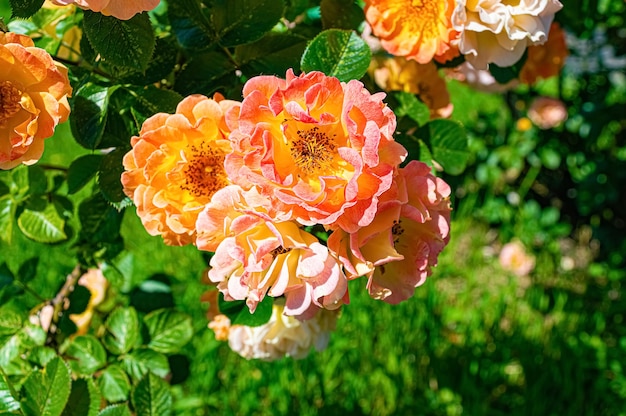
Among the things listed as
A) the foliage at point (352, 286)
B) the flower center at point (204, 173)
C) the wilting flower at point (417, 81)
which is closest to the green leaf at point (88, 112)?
the foliage at point (352, 286)

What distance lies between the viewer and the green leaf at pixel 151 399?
889 mm

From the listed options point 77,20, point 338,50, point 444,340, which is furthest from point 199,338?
point 338,50

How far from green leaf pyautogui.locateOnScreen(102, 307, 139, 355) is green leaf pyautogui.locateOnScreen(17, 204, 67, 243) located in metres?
0.15

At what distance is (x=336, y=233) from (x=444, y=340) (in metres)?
1.62

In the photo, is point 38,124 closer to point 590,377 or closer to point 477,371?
point 477,371

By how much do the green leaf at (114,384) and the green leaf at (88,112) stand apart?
0.38 metres

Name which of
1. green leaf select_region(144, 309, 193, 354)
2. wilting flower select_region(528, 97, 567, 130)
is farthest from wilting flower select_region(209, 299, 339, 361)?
wilting flower select_region(528, 97, 567, 130)

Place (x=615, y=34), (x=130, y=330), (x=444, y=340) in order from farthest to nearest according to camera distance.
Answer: (x=444, y=340) < (x=615, y=34) < (x=130, y=330)

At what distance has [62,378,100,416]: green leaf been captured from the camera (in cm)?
84

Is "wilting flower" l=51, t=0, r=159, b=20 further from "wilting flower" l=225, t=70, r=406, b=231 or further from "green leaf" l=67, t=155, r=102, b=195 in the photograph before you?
"green leaf" l=67, t=155, r=102, b=195

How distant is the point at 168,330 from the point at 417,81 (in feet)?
1.75

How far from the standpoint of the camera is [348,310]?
2230mm

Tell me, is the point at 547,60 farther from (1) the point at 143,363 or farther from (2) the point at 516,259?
(2) the point at 516,259

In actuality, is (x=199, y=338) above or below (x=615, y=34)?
below
